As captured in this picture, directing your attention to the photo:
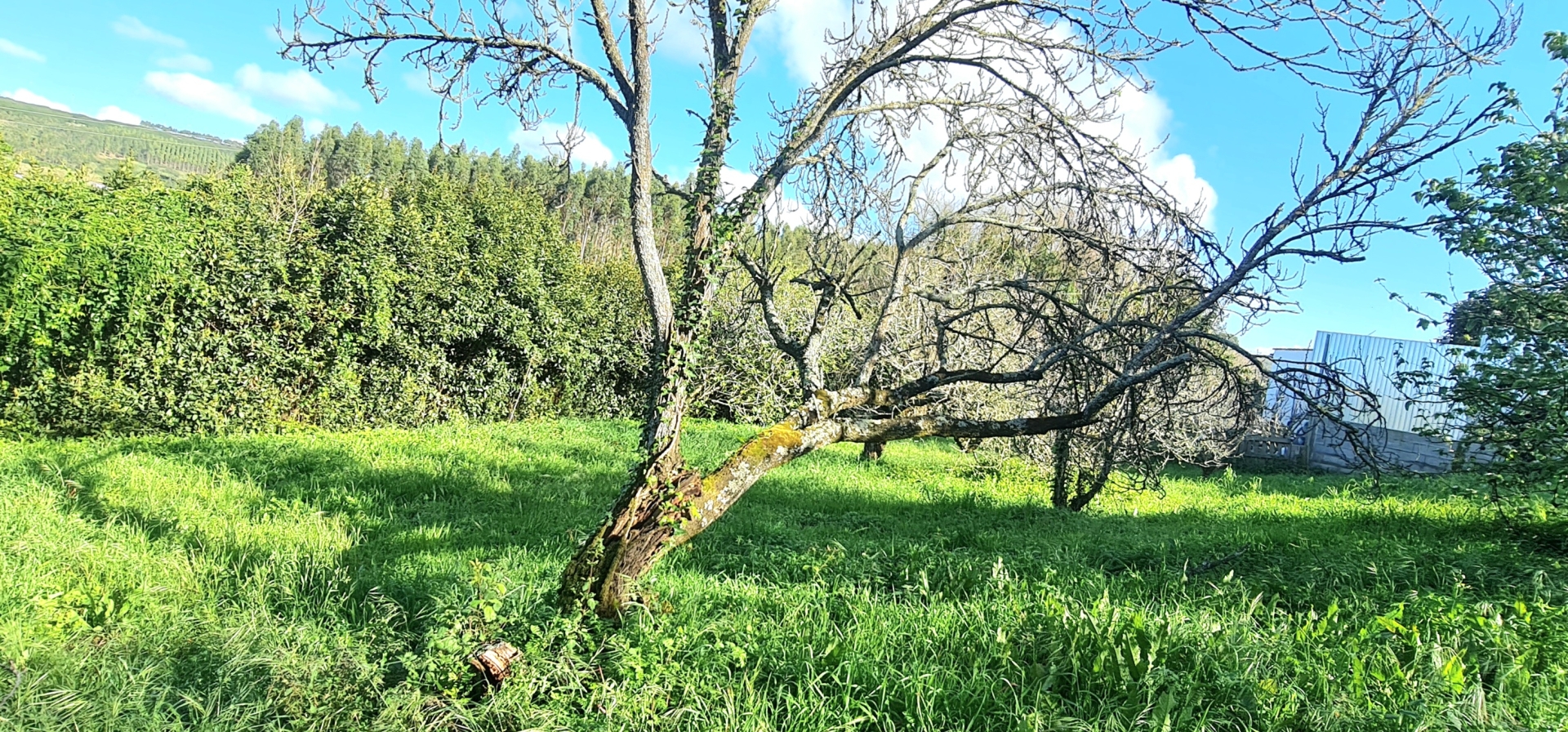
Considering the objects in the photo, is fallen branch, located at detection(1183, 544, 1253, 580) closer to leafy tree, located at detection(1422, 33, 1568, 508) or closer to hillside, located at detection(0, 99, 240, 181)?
leafy tree, located at detection(1422, 33, 1568, 508)

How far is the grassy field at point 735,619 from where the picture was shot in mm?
2672

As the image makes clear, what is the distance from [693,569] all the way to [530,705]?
224cm

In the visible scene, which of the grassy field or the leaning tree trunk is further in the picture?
the leaning tree trunk

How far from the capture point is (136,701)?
2.57 meters

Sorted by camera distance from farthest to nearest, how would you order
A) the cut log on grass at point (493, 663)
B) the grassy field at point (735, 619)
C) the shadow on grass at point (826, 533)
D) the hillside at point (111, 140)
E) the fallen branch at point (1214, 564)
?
the hillside at point (111, 140), the fallen branch at point (1214, 564), the shadow on grass at point (826, 533), the cut log on grass at point (493, 663), the grassy field at point (735, 619)

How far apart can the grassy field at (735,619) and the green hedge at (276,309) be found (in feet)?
5.70

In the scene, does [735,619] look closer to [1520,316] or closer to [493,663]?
[493,663]

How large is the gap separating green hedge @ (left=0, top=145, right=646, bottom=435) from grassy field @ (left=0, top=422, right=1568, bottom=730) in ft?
5.70

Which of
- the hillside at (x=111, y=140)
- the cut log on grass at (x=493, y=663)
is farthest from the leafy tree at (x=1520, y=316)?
the hillside at (x=111, y=140)

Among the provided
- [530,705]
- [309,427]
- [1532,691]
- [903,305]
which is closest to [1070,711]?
[1532,691]

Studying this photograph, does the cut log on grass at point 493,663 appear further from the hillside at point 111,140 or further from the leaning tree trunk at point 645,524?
the hillside at point 111,140

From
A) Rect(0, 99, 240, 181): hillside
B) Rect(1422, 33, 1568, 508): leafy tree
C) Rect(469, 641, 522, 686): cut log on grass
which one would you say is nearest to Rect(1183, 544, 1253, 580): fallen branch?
Rect(1422, 33, 1568, 508): leafy tree

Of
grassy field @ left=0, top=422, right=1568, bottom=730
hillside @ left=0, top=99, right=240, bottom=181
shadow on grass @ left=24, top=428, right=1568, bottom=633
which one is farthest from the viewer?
hillside @ left=0, top=99, right=240, bottom=181

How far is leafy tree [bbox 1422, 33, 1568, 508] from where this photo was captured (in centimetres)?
476
